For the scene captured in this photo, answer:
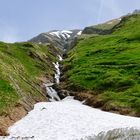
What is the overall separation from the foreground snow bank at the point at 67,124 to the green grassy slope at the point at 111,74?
7.05 m

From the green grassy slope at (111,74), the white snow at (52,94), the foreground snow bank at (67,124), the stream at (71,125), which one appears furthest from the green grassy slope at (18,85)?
the green grassy slope at (111,74)

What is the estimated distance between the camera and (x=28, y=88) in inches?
2955

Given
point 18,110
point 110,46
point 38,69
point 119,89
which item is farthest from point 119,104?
point 110,46

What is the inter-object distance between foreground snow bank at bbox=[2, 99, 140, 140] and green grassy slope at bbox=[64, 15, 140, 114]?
7.05 metres

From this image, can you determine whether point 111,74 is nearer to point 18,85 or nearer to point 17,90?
point 18,85

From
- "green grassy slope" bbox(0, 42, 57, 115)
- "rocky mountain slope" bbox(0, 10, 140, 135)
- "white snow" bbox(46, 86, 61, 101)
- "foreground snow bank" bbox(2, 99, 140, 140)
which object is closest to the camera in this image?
"foreground snow bank" bbox(2, 99, 140, 140)

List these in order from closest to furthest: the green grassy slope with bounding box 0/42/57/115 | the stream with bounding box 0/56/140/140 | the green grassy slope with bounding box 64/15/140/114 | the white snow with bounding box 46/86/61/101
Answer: the stream with bounding box 0/56/140/140
the green grassy slope with bounding box 0/42/57/115
the green grassy slope with bounding box 64/15/140/114
the white snow with bounding box 46/86/61/101

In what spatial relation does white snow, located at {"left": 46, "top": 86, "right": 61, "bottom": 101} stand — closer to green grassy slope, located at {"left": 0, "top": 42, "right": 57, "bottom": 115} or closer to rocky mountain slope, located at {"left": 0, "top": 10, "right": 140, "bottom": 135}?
rocky mountain slope, located at {"left": 0, "top": 10, "right": 140, "bottom": 135}

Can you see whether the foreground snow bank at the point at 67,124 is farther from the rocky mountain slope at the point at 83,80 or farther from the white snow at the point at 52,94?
the white snow at the point at 52,94

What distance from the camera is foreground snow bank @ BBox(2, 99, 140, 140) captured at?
46938 millimetres

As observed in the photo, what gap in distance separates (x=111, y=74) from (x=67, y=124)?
1452 inches

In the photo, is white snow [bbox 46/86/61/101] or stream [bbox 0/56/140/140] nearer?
stream [bbox 0/56/140/140]

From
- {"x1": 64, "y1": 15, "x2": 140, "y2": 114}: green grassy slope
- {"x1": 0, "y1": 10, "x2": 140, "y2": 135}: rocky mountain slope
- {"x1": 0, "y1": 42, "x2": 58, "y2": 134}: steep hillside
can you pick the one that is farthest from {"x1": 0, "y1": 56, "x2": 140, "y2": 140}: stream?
{"x1": 64, "y1": 15, "x2": 140, "y2": 114}: green grassy slope

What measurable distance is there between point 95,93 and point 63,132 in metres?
32.1
